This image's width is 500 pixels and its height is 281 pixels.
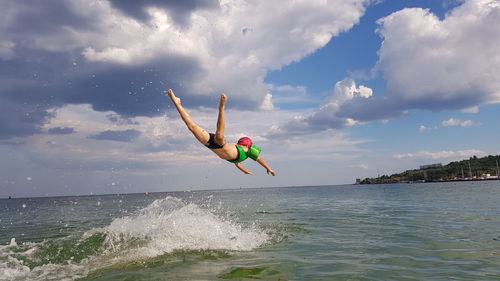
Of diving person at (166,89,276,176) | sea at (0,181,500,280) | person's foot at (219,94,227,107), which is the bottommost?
sea at (0,181,500,280)

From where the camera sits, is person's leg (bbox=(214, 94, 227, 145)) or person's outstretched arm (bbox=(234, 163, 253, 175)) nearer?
person's leg (bbox=(214, 94, 227, 145))

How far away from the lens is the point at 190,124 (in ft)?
36.5

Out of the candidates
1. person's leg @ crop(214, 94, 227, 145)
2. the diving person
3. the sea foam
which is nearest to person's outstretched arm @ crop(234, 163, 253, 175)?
the diving person

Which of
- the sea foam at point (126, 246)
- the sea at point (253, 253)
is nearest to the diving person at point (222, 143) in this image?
the sea foam at point (126, 246)

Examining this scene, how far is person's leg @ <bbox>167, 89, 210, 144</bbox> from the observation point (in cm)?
1086

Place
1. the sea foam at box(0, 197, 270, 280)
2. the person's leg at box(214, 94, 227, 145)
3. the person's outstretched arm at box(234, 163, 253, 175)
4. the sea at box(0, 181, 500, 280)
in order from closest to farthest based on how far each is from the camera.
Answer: the sea at box(0, 181, 500, 280) < the sea foam at box(0, 197, 270, 280) < the person's leg at box(214, 94, 227, 145) < the person's outstretched arm at box(234, 163, 253, 175)

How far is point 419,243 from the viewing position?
11445 millimetres

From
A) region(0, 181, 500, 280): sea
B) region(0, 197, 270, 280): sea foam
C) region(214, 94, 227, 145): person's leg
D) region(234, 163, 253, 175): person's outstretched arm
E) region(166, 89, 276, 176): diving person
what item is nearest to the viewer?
region(0, 181, 500, 280): sea

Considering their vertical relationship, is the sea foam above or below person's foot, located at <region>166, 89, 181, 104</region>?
below

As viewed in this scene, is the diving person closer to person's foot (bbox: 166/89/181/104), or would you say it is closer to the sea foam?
person's foot (bbox: 166/89/181/104)

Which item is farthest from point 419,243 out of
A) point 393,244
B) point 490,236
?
point 490,236

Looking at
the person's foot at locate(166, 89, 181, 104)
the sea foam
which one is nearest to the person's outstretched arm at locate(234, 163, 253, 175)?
the sea foam

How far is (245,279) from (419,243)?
7.42m

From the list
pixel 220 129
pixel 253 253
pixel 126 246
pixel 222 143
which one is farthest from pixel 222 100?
pixel 126 246
